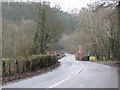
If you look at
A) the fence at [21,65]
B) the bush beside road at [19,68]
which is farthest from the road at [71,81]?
the fence at [21,65]

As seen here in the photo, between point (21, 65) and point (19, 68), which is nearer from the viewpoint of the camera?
point (19, 68)

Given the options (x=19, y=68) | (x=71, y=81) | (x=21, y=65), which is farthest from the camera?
(x=21, y=65)

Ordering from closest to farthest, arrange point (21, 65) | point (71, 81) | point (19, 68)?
point (71, 81) → point (19, 68) → point (21, 65)

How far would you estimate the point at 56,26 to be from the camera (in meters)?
47.7

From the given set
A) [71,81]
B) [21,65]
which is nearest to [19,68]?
[21,65]

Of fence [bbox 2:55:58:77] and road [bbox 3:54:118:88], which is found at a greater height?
fence [bbox 2:55:58:77]

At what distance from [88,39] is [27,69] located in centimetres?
4434

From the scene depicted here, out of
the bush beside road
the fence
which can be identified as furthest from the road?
the fence

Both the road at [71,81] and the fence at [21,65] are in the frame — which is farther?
the fence at [21,65]

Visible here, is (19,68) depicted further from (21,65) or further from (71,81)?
(71,81)

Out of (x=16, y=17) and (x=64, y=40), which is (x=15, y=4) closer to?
(x=16, y=17)

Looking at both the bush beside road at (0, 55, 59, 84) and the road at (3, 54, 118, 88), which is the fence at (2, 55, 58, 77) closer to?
the bush beside road at (0, 55, 59, 84)

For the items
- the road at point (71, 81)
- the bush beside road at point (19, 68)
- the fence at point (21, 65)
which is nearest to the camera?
the road at point (71, 81)

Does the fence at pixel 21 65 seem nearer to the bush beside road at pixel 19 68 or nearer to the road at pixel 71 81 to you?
the bush beside road at pixel 19 68
